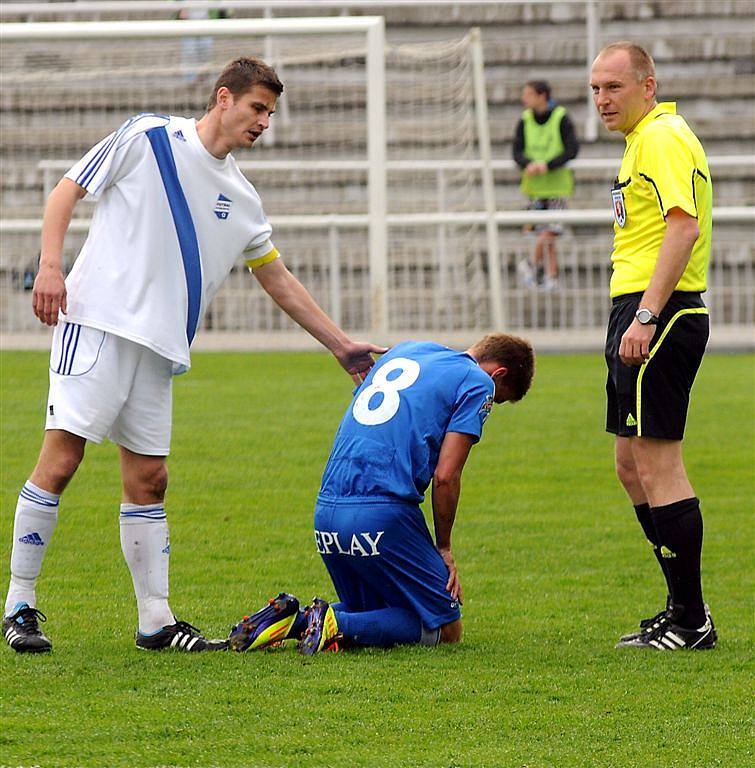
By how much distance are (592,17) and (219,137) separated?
13.3 metres

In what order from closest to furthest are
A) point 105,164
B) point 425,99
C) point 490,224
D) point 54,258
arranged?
point 54,258 → point 105,164 → point 490,224 → point 425,99

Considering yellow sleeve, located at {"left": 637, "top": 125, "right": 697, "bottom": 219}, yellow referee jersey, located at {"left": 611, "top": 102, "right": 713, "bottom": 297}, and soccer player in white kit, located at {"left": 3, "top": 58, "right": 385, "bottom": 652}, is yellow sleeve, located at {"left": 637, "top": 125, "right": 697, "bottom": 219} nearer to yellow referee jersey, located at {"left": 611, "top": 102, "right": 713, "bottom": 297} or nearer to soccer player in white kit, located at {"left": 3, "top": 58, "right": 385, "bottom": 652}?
yellow referee jersey, located at {"left": 611, "top": 102, "right": 713, "bottom": 297}

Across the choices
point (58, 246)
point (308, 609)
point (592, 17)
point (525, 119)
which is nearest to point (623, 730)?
point (308, 609)

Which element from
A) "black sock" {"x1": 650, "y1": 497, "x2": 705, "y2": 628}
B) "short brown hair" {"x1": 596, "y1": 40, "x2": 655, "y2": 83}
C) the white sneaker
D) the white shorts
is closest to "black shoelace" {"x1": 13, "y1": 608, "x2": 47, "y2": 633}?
the white shorts

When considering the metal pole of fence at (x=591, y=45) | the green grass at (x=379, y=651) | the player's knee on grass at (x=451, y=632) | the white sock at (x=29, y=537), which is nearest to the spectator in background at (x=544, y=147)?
the metal pole of fence at (x=591, y=45)

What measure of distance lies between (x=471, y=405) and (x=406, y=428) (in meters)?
0.22

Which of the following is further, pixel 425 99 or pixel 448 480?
pixel 425 99

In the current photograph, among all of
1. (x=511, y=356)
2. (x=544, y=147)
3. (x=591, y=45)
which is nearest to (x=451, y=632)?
(x=511, y=356)

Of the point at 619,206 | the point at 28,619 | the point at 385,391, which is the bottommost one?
the point at 28,619

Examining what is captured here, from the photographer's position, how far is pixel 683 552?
17.3ft

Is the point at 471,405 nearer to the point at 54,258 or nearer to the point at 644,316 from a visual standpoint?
the point at 644,316

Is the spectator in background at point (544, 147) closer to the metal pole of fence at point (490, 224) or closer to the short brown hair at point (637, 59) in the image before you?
the metal pole of fence at point (490, 224)

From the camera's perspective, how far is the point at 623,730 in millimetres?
4215

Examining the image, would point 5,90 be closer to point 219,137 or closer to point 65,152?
point 65,152
